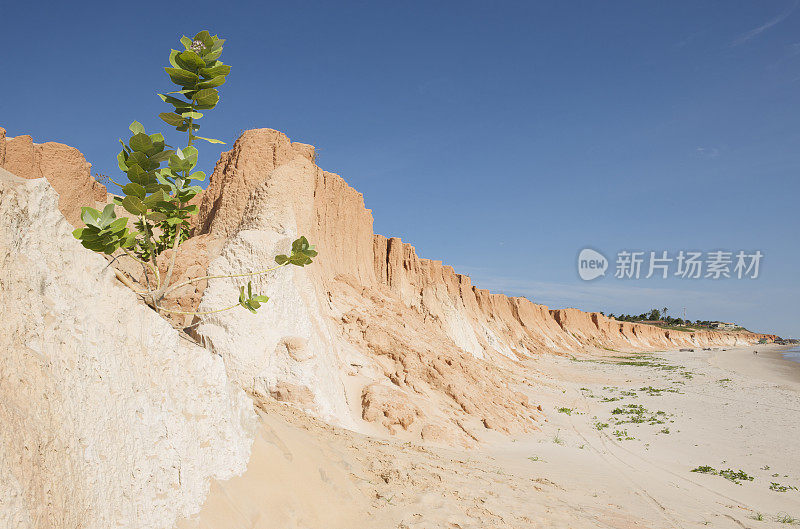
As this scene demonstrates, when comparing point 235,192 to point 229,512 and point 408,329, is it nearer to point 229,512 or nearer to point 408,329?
point 408,329

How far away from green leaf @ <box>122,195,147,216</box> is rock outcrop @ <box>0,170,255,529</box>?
0.62 m

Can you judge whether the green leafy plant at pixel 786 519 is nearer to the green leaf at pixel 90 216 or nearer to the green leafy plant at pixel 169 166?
the green leafy plant at pixel 169 166

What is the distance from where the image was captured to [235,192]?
1260cm

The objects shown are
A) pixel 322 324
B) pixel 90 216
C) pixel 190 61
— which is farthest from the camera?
pixel 322 324

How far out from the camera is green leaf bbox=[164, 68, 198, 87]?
3885 millimetres

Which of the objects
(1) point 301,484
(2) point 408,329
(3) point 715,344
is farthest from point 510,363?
(3) point 715,344

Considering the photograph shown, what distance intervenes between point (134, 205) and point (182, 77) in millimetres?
1263

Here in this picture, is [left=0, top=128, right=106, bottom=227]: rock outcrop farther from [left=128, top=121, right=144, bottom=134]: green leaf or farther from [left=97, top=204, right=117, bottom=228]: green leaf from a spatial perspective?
[left=97, top=204, right=117, bottom=228]: green leaf

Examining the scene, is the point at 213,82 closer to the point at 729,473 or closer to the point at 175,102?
the point at 175,102

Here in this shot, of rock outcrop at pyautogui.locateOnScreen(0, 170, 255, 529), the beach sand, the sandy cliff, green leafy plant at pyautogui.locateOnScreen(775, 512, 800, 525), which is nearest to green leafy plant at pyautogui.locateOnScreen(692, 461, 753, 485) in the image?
the beach sand

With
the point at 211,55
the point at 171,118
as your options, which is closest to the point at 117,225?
the point at 171,118

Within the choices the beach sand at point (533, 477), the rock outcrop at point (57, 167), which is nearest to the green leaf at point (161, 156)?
the beach sand at point (533, 477)

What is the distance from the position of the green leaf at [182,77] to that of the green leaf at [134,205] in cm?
119

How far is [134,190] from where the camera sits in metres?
3.73
